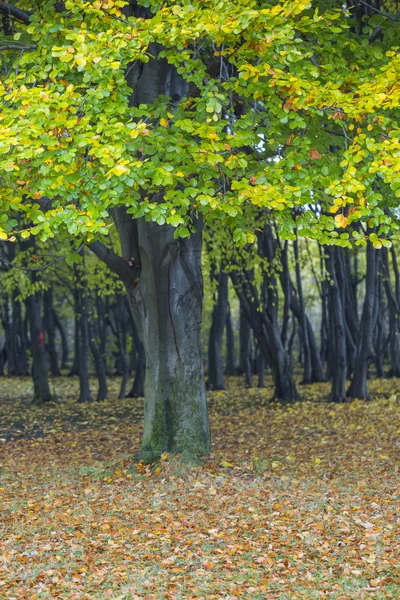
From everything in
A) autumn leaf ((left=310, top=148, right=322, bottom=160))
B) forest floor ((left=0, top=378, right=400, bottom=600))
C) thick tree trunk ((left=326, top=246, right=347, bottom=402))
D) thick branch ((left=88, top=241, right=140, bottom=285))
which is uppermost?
autumn leaf ((left=310, top=148, right=322, bottom=160))

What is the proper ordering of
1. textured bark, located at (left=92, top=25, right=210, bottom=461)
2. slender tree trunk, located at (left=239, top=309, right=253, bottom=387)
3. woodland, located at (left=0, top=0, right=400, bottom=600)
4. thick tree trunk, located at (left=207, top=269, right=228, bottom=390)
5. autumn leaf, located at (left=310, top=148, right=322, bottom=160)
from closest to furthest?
woodland, located at (left=0, top=0, right=400, bottom=600) < autumn leaf, located at (left=310, top=148, right=322, bottom=160) < textured bark, located at (left=92, top=25, right=210, bottom=461) < thick tree trunk, located at (left=207, top=269, right=228, bottom=390) < slender tree trunk, located at (left=239, top=309, right=253, bottom=387)

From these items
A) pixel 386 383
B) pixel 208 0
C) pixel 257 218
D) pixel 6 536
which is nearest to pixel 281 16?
pixel 208 0

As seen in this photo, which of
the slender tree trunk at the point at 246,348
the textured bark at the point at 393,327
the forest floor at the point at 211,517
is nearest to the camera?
the forest floor at the point at 211,517

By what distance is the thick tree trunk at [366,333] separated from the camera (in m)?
18.0

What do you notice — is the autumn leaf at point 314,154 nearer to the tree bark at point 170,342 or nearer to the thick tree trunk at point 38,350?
the tree bark at point 170,342

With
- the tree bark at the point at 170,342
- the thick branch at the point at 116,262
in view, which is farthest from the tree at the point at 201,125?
the thick branch at the point at 116,262

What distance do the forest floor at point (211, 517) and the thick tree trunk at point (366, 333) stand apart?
3.62 m

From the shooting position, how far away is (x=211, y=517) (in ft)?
27.2

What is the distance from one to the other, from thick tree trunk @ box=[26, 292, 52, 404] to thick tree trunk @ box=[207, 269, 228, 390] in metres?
6.14

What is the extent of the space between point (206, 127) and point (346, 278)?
16.1 m

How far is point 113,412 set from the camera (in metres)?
19.0

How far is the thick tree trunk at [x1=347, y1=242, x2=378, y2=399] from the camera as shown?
1803 cm

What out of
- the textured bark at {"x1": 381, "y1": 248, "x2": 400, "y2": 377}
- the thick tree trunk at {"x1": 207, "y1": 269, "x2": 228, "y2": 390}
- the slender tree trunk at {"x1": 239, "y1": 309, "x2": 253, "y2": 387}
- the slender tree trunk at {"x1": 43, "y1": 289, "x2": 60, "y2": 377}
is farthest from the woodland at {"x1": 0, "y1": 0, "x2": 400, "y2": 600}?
the slender tree trunk at {"x1": 43, "y1": 289, "x2": 60, "y2": 377}

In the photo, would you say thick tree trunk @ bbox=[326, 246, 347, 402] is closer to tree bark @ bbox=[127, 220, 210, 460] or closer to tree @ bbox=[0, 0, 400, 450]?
tree bark @ bbox=[127, 220, 210, 460]
